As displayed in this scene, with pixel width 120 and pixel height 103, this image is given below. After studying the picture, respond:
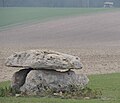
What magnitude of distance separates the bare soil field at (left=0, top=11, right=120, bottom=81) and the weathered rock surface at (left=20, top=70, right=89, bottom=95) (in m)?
8.97

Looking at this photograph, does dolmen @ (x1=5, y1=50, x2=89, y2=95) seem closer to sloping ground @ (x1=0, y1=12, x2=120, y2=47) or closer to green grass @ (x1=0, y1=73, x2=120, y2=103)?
green grass @ (x1=0, y1=73, x2=120, y2=103)

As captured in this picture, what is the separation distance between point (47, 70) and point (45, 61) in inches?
20.4

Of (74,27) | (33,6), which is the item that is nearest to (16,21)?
(74,27)

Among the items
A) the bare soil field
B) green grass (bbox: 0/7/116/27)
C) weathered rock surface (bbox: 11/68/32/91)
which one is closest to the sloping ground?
the bare soil field

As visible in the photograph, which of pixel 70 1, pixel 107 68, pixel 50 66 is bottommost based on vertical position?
pixel 70 1

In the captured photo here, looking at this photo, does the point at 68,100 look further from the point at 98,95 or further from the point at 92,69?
the point at 92,69

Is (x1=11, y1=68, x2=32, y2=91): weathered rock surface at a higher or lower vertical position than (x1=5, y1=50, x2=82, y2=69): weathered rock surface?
lower

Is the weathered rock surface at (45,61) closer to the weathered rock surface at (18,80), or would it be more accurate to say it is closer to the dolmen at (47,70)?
the dolmen at (47,70)

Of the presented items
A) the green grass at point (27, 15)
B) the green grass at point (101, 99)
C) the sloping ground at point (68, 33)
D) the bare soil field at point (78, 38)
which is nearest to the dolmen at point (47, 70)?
the green grass at point (101, 99)

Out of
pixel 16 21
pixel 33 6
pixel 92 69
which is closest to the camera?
pixel 92 69

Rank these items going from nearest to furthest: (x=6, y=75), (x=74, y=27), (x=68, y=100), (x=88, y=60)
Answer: (x=68, y=100)
(x=6, y=75)
(x=88, y=60)
(x=74, y=27)

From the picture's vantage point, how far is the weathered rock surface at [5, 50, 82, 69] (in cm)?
1218

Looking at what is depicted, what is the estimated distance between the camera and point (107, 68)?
21.9 metres

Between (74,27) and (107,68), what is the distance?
75.7ft
